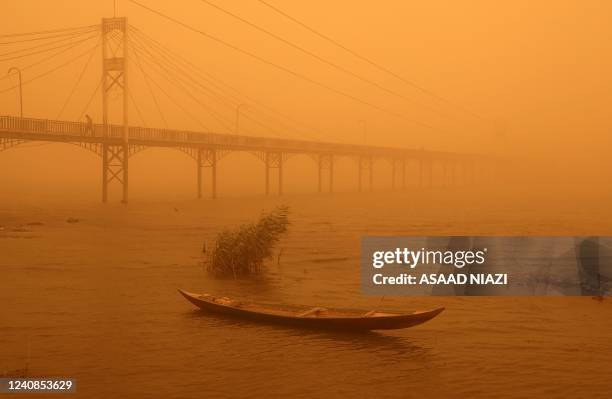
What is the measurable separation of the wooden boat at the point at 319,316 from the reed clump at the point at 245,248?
6837 millimetres

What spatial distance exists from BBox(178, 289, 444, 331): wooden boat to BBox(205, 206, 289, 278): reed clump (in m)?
6.84

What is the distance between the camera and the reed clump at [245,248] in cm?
2430

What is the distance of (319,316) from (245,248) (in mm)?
9178

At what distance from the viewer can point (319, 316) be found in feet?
51.3

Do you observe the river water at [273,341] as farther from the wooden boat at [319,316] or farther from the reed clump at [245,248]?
the reed clump at [245,248]

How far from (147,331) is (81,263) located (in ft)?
41.7

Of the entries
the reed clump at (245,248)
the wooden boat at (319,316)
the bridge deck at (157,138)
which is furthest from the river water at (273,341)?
the bridge deck at (157,138)

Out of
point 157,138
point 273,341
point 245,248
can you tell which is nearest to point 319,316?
point 273,341

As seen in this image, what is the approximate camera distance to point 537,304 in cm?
1988

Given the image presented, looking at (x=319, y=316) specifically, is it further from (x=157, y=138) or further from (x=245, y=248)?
(x=157, y=138)

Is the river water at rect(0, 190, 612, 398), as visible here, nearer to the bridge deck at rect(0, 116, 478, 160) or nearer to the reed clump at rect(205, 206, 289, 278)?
the reed clump at rect(205, 206, 289, 278)

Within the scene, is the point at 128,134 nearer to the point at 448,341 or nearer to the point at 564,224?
the point at 564,224

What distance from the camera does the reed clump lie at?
24297 mm

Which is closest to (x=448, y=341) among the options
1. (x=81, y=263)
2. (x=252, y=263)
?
(x=252, y=263)
